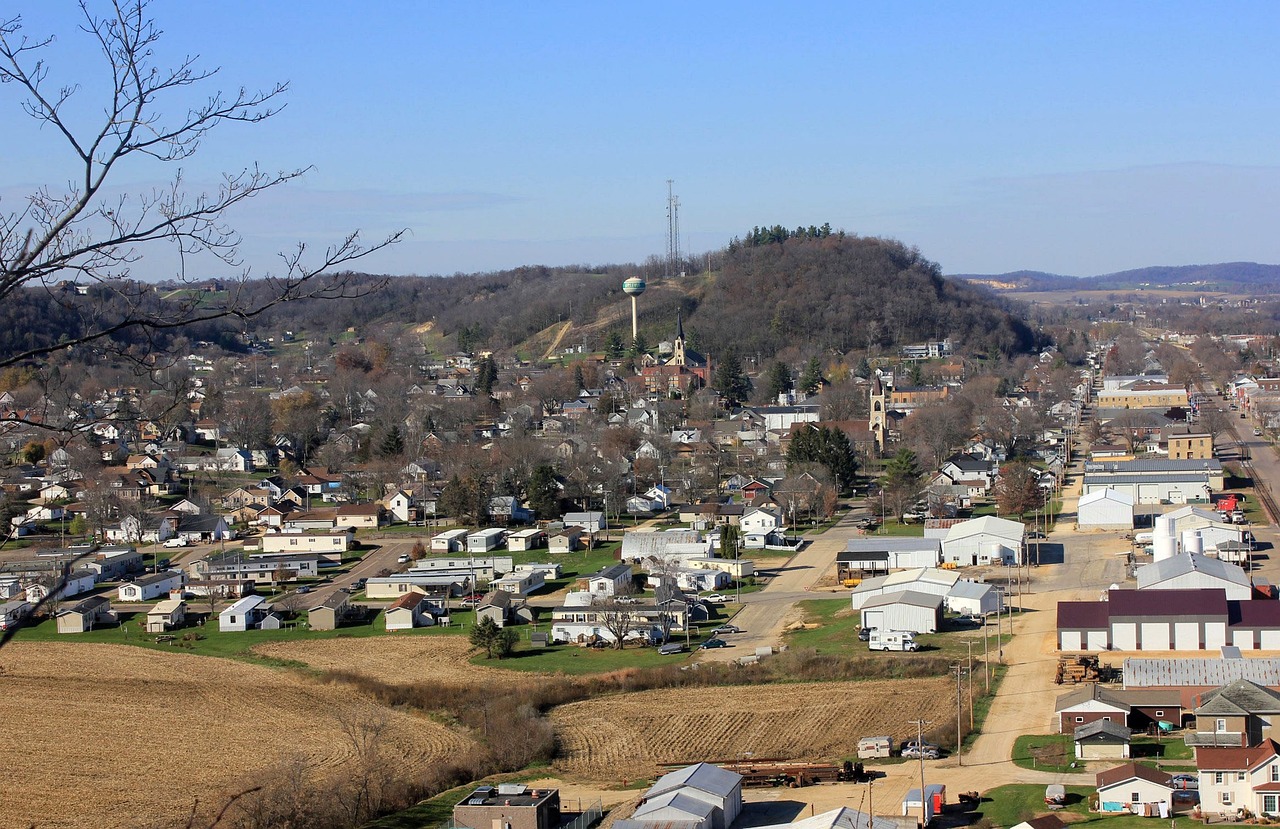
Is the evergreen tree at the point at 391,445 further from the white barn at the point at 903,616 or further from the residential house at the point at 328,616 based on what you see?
the white barn at the point at 903,616

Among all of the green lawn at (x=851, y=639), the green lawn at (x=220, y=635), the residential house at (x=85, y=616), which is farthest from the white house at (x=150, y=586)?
the green lawn at (x=851, y=639)

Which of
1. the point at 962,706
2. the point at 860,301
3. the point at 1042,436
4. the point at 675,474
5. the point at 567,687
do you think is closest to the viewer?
the point at 962,706

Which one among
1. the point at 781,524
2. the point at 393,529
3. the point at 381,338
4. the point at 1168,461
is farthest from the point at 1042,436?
A: the point at 381,338

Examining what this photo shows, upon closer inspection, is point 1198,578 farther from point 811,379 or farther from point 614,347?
point 614,347

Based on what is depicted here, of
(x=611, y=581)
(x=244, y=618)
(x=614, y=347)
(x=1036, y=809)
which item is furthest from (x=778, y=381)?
(x=1036, y=809)

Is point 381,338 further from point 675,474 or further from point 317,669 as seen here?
point 317,669

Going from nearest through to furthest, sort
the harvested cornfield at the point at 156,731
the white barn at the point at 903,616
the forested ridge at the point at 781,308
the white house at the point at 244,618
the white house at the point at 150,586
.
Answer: the harvested cornfield at the point at 156,731 → the white barn at the point at 903,616 → the white house at the point at 244,618 → the white house at the point at 150,586 → the forested ridge at the point at 781,308
